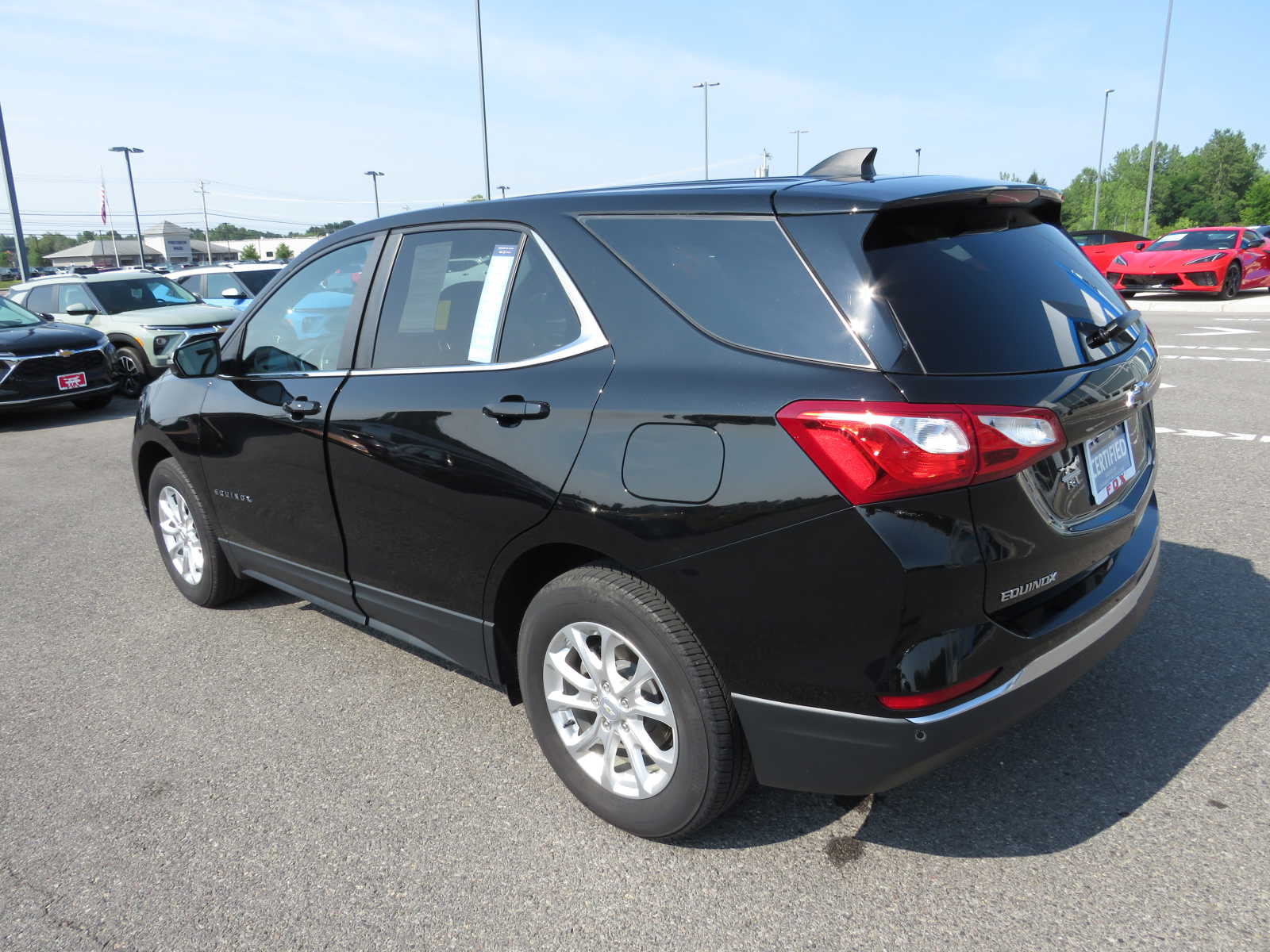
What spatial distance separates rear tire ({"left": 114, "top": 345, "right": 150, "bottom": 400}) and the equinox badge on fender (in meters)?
12.5

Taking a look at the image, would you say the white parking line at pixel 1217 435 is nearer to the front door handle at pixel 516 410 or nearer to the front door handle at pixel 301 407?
the front door handle at pixel 516 410

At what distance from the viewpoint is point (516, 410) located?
2719 mm

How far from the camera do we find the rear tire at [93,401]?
37.0ft

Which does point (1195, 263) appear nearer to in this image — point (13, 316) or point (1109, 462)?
point (1109, 462)

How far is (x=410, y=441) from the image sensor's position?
3029 mm

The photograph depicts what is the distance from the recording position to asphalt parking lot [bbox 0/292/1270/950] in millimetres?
2338

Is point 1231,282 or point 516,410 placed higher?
point 516,410

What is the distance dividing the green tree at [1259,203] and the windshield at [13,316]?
338 ft

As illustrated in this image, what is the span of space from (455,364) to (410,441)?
283 mm

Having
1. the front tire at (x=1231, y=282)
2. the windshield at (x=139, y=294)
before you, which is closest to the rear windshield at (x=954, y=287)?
the windshield at (x=139, y=294)


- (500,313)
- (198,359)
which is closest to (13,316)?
(198,359)

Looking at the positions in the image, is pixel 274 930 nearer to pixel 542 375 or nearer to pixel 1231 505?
pixel 542 375

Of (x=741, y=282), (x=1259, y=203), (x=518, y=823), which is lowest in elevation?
(x=518, y=823)

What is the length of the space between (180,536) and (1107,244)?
79.4 ft
